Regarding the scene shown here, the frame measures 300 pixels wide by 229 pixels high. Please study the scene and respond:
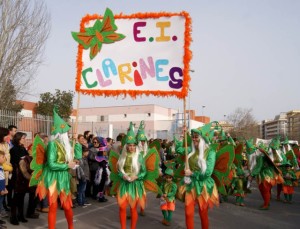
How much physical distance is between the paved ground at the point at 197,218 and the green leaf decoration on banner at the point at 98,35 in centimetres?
330

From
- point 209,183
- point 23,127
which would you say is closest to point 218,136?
point 209,183

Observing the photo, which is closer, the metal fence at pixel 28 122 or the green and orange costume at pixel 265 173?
the green and orange costume at pixel 265 173

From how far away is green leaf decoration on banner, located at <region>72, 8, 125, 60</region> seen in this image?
6.19 meters

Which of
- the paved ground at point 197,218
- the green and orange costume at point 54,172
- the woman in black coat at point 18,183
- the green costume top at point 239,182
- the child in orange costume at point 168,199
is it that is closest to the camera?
the green and orange costume at point 54,172

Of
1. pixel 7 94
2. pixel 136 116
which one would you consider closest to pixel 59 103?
pixel 7 94

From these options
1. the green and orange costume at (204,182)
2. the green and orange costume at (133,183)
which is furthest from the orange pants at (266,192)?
the green and orange costume at (133,183)

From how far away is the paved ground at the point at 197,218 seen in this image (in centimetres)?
706

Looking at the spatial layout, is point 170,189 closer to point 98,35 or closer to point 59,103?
point 98,35

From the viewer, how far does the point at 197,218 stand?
7816 mm

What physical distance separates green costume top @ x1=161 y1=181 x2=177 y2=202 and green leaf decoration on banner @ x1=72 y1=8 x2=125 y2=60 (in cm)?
304

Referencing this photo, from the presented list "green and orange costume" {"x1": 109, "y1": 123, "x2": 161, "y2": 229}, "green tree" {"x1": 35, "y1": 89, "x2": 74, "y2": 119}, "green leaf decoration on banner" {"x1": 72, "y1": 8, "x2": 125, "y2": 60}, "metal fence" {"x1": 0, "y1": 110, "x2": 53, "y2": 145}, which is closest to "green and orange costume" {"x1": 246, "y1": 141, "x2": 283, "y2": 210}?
"green and orange costume" {"x1": 109, "y1": 123, "x2": 161, "y2": 229}

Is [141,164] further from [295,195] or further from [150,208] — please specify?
[295,195]

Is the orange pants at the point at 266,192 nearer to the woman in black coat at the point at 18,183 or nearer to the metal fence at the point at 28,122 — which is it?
the woman in black coat at the point at 18,183

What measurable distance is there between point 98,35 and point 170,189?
339 cm
